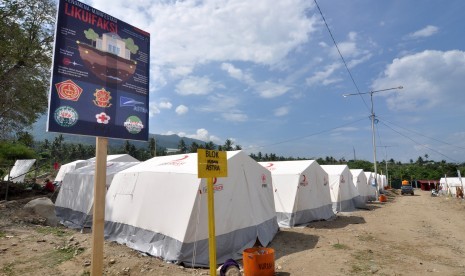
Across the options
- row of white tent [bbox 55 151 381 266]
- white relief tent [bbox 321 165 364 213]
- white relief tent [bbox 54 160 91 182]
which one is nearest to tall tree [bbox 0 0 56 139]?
row of white tent [bbox 55 151 381 266]

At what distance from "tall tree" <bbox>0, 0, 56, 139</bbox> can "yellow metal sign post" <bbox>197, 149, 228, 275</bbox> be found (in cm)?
1303

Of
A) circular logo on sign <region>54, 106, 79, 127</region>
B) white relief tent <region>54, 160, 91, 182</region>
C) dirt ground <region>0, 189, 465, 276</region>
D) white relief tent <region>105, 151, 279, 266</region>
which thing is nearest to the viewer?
circular logo on sign <region>54, 106, 79, 127</region>

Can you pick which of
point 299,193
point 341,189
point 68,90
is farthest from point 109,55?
point 341,189

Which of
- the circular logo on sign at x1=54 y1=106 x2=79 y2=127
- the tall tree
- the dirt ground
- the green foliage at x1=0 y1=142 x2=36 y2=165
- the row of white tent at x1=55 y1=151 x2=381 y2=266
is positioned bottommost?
the dirt ground

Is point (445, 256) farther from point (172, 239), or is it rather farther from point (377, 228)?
point (172, 239)

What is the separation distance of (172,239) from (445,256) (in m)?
6.95

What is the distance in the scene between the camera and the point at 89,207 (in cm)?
1254

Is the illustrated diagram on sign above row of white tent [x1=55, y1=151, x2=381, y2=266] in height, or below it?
above

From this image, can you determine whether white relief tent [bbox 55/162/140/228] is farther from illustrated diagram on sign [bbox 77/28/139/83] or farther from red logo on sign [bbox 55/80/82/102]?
red logo on sign [bbox 55/80/82/102]

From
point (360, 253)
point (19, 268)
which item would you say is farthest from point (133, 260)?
point (360, 253)

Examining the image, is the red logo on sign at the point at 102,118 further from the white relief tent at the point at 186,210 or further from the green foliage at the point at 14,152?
the green foliage at the point at 14,152

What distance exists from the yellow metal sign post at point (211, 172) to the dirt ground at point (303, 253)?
9.02 ft

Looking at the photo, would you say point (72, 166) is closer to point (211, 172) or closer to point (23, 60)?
point (23, 60)

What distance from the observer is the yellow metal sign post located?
444 centimetres
